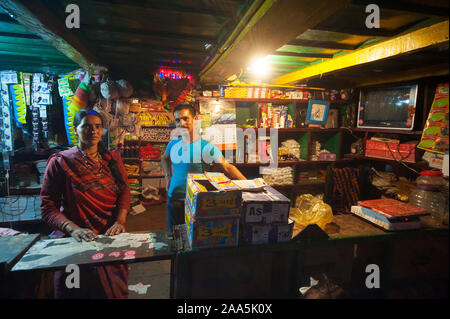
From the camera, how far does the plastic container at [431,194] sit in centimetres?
154

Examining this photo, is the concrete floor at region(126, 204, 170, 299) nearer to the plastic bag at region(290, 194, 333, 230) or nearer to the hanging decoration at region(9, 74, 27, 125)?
the plastic bag at region(290, 194, 333, 230)

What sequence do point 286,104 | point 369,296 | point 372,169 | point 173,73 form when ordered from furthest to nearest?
point 286,104 → point 372,169 → point 173,73 → point 369,296

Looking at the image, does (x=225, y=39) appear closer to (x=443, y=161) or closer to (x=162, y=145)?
(x=443, y=161)

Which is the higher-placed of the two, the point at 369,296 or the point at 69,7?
the point at 69,7

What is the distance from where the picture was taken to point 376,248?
1.80m

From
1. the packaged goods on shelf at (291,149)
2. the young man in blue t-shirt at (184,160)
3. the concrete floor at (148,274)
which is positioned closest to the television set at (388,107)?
the packaged goods on shelf at (291,149)

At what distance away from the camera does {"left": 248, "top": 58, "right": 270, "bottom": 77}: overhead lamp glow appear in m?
3.64

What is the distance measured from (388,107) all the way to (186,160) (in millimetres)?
3222

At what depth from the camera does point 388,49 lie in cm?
243

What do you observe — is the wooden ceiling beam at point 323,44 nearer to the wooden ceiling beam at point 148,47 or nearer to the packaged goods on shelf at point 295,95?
the wooden ceiling beam at point 148,47

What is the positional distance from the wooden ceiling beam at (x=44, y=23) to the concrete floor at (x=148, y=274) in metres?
2.93

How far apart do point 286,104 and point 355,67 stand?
1907 millimetres
